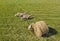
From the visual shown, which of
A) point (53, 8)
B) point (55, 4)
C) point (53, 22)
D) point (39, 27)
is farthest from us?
point (55, 4)

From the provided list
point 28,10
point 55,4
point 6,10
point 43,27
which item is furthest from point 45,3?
point 43,27

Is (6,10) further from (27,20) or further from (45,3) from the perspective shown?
(45,3)

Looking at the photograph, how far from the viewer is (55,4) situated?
10.3 meters

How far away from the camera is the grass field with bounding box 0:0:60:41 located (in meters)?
6.66

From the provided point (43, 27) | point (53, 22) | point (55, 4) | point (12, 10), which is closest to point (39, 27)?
point (43, 27)

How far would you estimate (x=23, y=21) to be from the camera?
784 centimetres

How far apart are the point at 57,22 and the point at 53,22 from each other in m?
0.17

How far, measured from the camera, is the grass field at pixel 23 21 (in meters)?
6.66

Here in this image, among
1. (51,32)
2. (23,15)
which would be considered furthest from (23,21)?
(51,32)

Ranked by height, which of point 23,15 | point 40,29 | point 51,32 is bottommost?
point 51,32

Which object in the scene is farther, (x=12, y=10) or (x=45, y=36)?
(x=12, y=10)

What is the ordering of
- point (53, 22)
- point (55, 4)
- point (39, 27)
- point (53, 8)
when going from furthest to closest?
1. point (55, 4)
2. point (53, 8)
3. point (53, 22)
4. point (39, 27)

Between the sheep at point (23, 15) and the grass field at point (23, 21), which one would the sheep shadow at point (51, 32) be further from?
the sheep at point (23, 15)

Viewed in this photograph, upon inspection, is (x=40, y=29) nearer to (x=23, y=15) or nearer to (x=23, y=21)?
(x=23, y=21)
